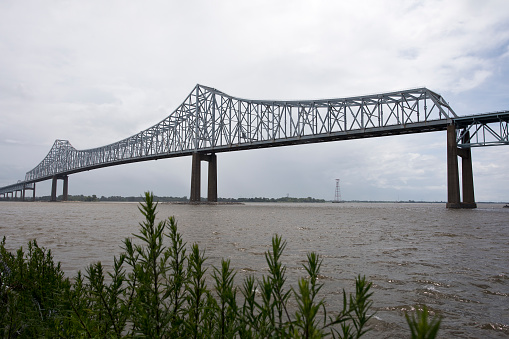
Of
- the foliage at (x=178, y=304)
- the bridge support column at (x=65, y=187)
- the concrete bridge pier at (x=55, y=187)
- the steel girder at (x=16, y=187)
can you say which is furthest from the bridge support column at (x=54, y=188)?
the foliage at (x=178, y=304)

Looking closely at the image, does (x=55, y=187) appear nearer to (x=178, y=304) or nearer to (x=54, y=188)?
(x=54, y=188)

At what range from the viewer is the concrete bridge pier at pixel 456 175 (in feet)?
117

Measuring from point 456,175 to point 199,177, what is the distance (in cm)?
4082

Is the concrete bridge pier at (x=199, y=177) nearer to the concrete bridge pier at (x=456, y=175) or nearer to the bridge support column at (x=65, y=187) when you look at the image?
the concrete bridge pier at (x=456, y=175)

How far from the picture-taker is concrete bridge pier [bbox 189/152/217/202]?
199 feet

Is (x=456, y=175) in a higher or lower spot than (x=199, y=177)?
lower

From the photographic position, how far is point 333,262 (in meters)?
7.23

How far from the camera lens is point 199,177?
201 feet

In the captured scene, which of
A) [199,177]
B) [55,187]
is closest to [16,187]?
[55,187]

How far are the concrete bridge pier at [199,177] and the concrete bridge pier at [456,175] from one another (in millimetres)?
39004

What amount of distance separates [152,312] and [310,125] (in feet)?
185

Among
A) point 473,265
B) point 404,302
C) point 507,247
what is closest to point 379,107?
point 507,247

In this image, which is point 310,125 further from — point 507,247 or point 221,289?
point 221,289

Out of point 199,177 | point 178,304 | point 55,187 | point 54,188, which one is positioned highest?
point 199,177
